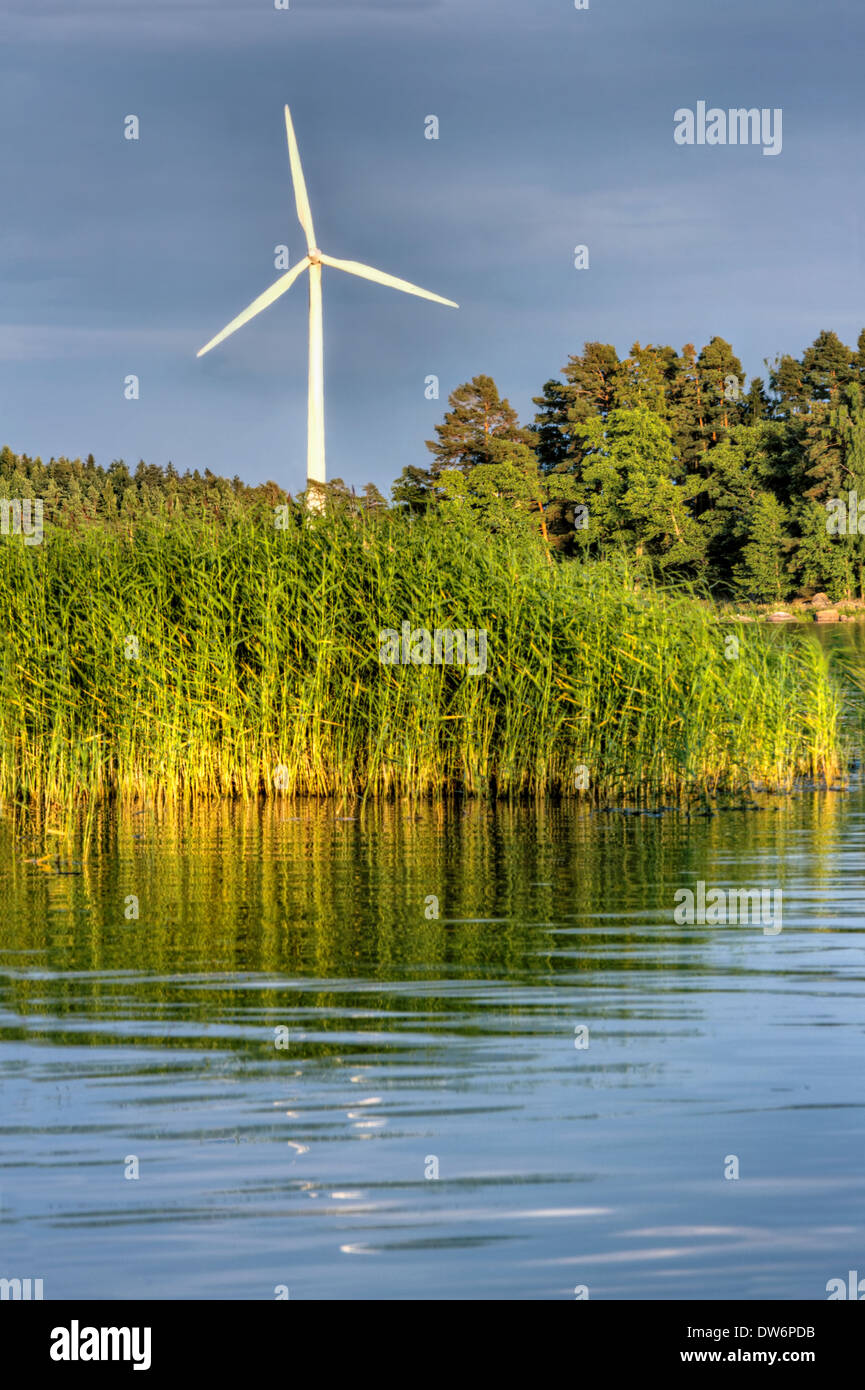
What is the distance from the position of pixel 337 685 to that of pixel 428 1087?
424 inches

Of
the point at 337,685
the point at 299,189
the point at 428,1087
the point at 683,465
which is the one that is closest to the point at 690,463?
the point at 683,465

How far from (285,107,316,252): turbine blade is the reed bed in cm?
1951

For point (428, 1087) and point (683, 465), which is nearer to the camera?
point (428, 1087)

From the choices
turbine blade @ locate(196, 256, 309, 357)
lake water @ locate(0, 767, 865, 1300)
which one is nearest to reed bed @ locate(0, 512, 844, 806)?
lake water @ locate(0, 767, 865, 1300)

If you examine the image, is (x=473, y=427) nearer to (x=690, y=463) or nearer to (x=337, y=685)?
(x=690, y=463)

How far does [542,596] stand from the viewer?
59.5 ft

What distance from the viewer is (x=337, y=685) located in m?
17.7

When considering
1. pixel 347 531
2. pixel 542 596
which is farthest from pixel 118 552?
pixel 542 596

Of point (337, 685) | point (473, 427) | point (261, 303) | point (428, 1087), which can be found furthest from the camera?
point (473, 427)

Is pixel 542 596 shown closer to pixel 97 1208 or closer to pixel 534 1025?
pixel 534 1025

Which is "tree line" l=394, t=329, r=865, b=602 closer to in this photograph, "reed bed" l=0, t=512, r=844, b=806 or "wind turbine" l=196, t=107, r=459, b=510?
"wind turbine" l=196, t=107, r=459, b=510

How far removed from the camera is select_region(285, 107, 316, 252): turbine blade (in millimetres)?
35309

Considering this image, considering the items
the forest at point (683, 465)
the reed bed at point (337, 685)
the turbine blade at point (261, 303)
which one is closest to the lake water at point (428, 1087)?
the reed bed at point (337, 685)
